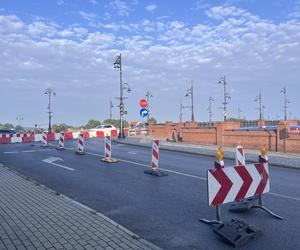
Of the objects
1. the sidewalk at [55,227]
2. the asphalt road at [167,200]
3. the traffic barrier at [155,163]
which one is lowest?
the asphalt road at [167,200]

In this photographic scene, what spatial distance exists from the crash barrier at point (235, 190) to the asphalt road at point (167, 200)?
159 mm

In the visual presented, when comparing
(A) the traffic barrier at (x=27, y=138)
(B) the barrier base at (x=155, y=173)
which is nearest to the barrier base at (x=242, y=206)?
(B) the barrier base at (x=155, y=173)

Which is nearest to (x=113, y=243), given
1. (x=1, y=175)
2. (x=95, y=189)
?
(x=95, y=189)

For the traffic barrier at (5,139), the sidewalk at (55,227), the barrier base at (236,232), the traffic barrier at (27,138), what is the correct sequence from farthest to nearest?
the traffic barrier at (27,138), the traffic barrier at (5,139), the barrier base at (236,232), the sidewalk at (55,227)

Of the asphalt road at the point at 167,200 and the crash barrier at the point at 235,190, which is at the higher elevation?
the crash barrier at the point at 235,190

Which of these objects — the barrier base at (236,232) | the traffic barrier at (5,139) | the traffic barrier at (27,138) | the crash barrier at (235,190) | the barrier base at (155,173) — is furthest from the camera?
the traffic barrier at (27,138)

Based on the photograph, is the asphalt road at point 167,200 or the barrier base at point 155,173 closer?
the asphalt road at point 167,200

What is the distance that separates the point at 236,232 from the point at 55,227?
321 cm

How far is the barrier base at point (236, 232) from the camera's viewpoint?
5762 mm

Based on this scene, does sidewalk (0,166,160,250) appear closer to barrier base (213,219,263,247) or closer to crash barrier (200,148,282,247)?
barrier base (213,219,263,247)

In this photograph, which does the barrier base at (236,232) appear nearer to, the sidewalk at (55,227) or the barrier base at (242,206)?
the sidewalk at (55,227)

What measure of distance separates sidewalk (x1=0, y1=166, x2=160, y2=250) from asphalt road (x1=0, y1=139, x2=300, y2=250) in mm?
492

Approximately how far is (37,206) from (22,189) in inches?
90.3

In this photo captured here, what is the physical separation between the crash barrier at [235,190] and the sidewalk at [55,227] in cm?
149
